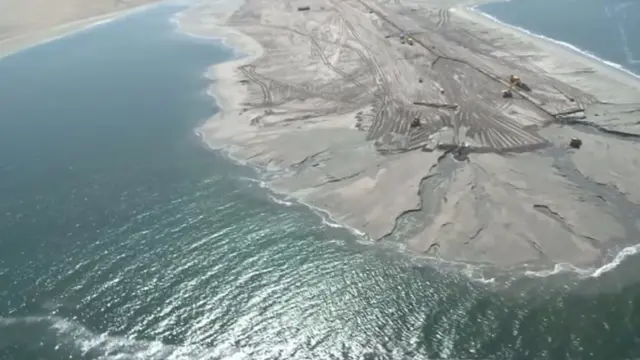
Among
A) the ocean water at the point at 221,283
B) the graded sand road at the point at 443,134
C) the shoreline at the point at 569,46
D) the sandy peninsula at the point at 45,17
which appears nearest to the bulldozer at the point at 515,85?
the graded sand road at the point at 443,134

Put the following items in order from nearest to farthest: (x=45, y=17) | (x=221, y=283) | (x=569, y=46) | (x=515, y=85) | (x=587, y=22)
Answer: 1. (x=221, y=283)
2. (x=515, y=85)
3. (x=569, y=46)
4. (x=587, y=22)
5. (x=45, y=17)

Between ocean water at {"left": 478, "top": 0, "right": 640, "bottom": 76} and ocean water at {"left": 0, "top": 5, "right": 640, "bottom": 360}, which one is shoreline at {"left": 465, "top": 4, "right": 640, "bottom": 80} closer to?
ocean water at {"left": 478, "top": 0, "right": 640, "bottom": 76}

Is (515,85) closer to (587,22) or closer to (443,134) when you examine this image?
(443,134)

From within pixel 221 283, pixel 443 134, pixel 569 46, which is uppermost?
pixel 569 46

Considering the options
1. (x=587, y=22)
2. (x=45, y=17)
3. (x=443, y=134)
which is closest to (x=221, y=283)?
(x=443, y=134)

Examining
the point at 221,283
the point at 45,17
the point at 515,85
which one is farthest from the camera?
the point at 45,17
